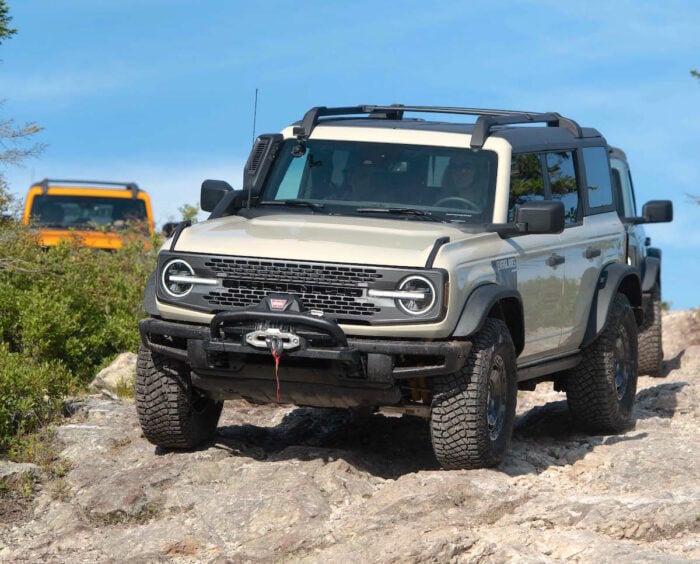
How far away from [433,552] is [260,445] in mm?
2611

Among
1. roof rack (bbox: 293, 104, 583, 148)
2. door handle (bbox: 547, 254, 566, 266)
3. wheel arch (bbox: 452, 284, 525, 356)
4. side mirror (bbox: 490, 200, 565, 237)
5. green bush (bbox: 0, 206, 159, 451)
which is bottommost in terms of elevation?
green bush (bbox: 0, 206, 159, 451)

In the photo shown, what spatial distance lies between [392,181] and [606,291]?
2.24 meters

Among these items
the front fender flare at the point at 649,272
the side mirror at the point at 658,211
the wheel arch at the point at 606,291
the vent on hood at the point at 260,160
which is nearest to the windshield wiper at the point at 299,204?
the vent on hood at the point at 260,160

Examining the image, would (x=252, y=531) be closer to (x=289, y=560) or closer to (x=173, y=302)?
(x=289, y=560)

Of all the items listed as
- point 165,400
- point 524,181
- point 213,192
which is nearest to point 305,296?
point 165,400

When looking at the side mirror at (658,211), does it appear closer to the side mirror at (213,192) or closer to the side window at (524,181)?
the side window at (524,181)

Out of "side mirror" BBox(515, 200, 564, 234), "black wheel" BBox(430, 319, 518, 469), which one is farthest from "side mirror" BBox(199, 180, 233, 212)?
"black wheel" BBox(430, 319, 518, 469)

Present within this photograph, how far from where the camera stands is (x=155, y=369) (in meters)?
8.73

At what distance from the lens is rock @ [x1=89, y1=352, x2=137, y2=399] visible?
11.9 m

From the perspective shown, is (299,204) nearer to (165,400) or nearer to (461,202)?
(461,202)

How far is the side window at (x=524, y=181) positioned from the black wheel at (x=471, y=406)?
107cm

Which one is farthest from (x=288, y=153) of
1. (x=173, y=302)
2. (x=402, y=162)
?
(x=173, y=302)

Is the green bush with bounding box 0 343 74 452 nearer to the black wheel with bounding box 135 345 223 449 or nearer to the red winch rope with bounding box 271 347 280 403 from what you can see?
the black wheel with bounding box 135 345 223 449

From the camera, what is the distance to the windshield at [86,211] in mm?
23500
